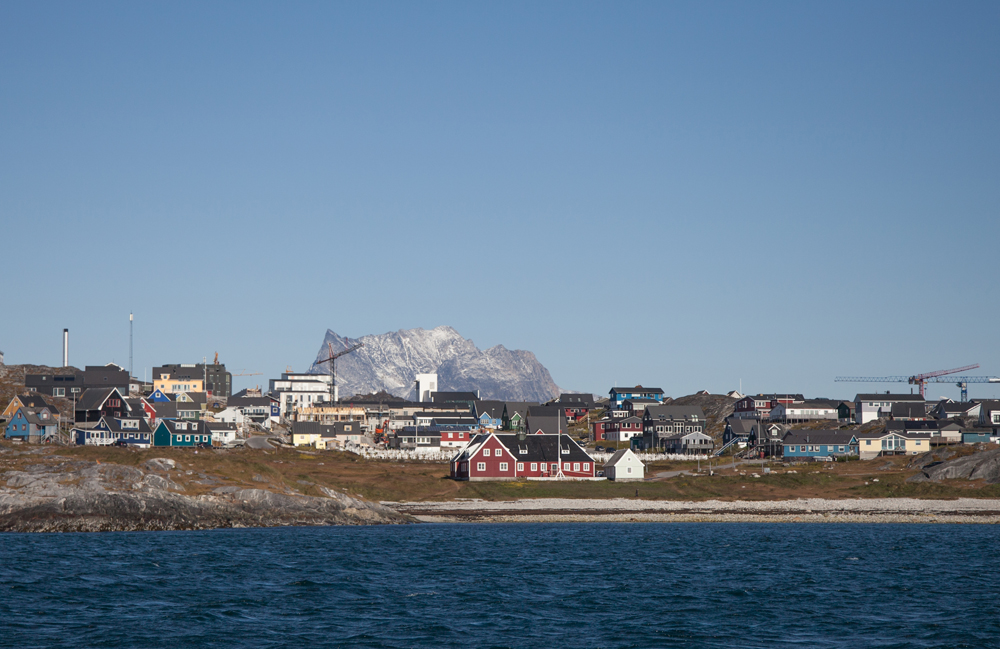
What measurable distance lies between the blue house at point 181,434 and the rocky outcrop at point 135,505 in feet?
239

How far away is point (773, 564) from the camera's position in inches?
2458

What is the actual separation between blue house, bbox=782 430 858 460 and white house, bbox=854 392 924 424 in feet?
101

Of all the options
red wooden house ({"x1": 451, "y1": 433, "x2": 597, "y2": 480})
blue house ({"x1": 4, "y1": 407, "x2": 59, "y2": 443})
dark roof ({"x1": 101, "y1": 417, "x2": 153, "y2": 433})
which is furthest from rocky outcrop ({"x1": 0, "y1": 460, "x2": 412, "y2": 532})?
dark roof ({"x1": 101, "y1": 417, "x2": 153, "y2": 433})

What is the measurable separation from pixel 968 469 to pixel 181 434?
370 feet

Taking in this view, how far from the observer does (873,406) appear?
182m

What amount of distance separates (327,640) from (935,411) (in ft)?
540

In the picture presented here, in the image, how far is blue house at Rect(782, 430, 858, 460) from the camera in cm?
14925

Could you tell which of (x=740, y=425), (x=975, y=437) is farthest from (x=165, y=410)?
(x=975, y=437)

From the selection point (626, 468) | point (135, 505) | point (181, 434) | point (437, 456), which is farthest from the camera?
point (437, 456)

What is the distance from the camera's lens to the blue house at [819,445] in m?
149

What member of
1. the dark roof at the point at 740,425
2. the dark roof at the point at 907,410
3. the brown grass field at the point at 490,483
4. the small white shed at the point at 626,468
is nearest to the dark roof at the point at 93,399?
the brown grass field at the point at 490,483

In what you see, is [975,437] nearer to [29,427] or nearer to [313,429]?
[313,429]

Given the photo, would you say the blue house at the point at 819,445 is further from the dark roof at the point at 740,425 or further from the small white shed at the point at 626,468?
the small white shed at the point at 626,468

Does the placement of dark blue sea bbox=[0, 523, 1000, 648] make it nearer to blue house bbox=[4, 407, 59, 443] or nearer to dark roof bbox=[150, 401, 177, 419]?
blue house bbox=[4, 407, 59, 443]
